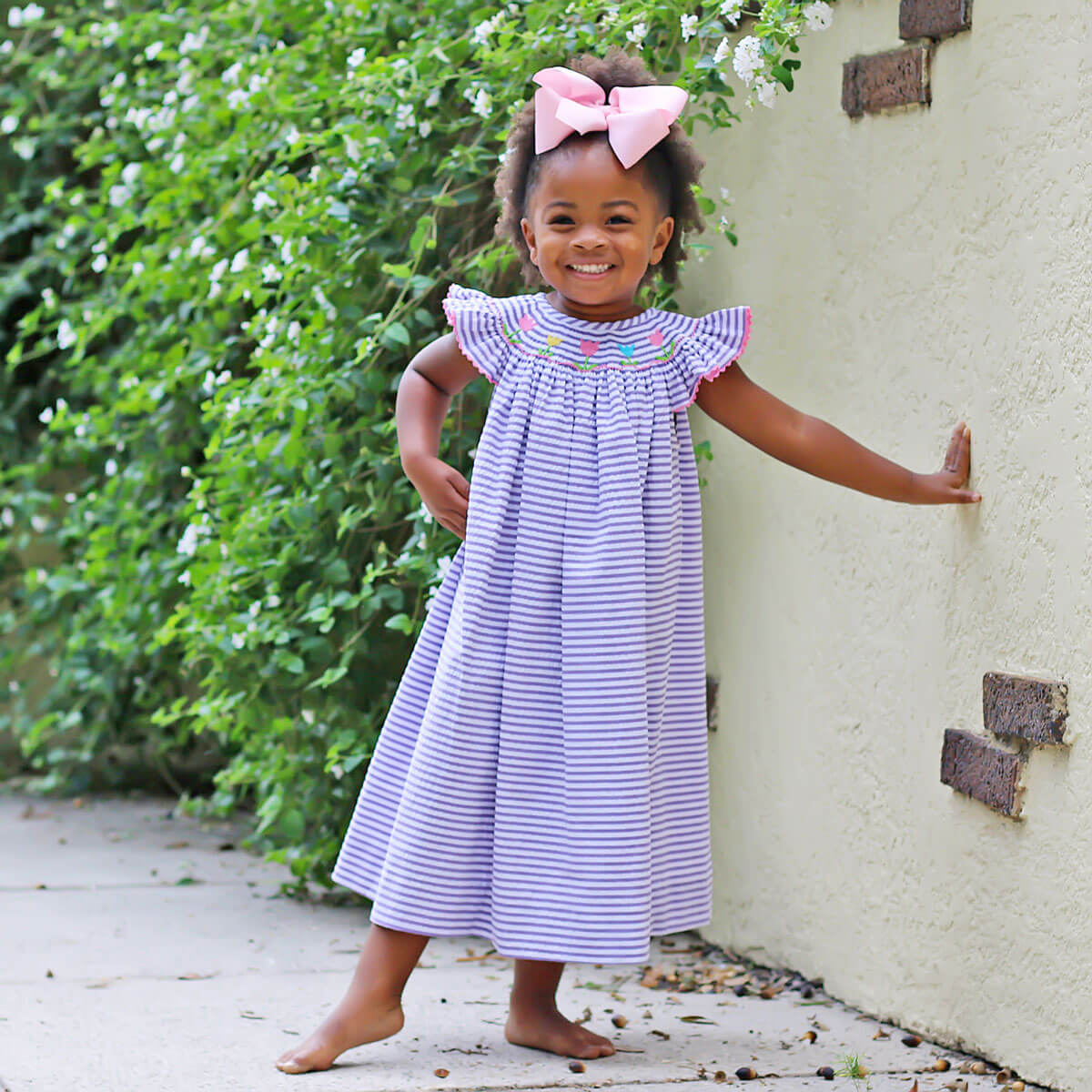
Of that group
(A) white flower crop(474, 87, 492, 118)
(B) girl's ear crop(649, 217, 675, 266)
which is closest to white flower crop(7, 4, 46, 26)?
(A) white flower crop(474, 87, 492, 118)

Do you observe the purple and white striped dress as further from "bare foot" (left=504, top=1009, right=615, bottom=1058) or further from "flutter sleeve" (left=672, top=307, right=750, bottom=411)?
"bare foot" (left=504, top=1009, right=615, bottom=1058)

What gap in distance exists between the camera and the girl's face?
6.69 ft

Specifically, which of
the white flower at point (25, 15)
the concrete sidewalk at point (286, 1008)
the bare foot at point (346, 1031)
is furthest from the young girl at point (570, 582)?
the white flower at point (25, 15)

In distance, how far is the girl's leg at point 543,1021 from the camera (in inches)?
86.7

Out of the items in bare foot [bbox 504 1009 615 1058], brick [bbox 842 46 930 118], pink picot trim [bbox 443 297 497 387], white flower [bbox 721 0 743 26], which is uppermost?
white flower [bbox 721 0 743 26]

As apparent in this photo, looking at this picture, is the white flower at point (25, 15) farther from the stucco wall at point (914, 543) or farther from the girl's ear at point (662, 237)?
the girl's ear at point (662, 237)

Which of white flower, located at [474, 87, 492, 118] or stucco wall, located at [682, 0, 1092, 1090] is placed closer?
stucco wall, located at [682, 0, 1092, 1090]

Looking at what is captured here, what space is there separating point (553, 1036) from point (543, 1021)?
0.03 m

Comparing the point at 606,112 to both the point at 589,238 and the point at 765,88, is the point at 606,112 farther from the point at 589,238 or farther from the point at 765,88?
the point at 765,88

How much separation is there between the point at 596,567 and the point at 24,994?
4.04ft

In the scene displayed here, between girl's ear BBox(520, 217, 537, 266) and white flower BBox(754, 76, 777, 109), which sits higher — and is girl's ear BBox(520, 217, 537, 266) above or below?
below

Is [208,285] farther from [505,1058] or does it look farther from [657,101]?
[505,1058]

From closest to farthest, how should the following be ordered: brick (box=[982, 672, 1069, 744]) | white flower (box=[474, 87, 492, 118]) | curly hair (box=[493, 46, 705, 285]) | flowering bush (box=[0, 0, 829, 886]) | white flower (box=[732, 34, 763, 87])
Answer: brick (box=[982, 672, 1069, 744]) < curly hair (box=[493, 46, 705, 285]) < white flower (box=[732, 34, 763, 87]) < white flower (box=[474, 87, 492, 118]) < flowering bush (box=[0, 0, 829, 886])

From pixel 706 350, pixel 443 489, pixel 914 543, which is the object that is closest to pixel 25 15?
pixel 443 489
